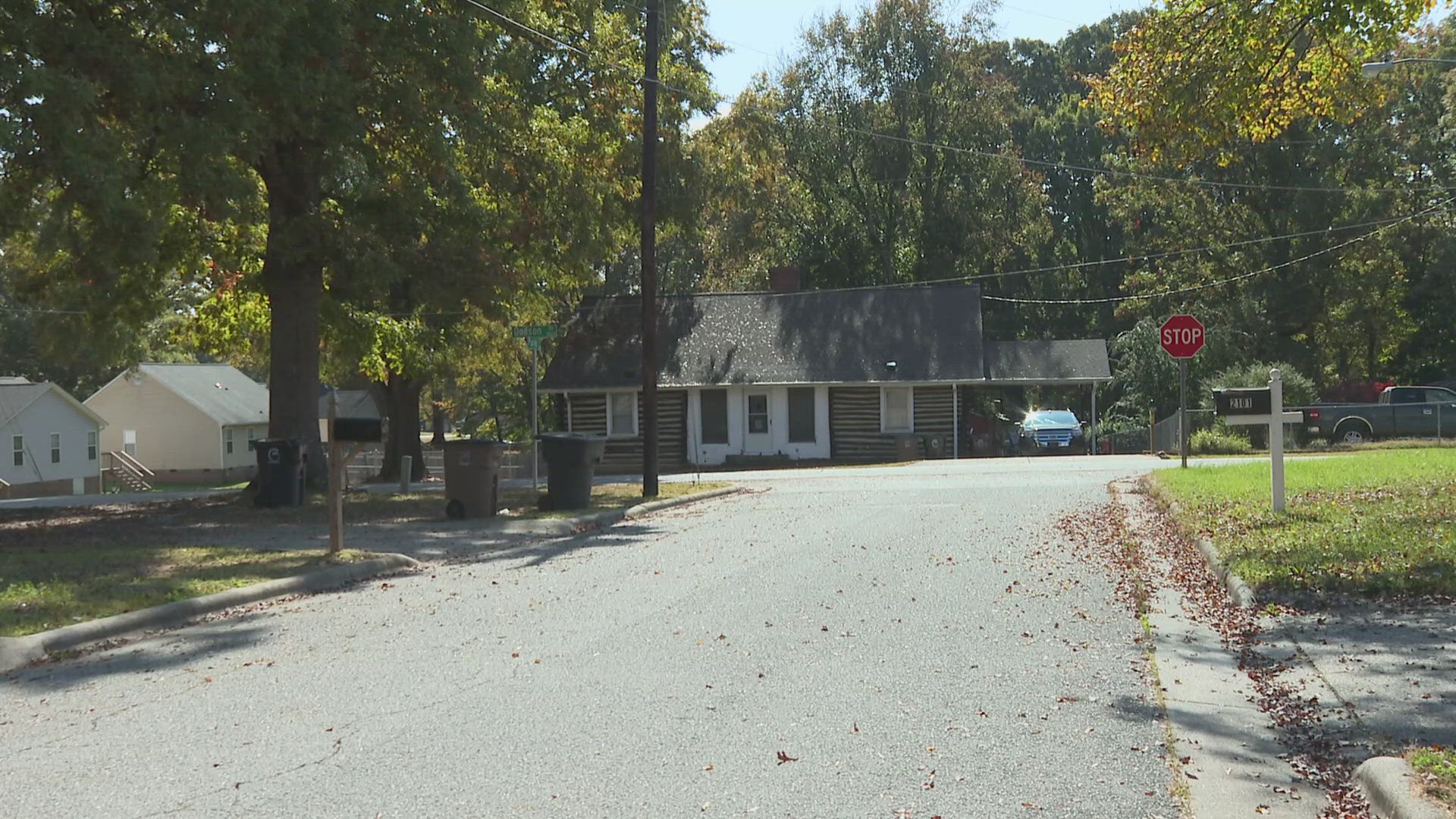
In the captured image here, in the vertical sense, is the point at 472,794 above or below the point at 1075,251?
below

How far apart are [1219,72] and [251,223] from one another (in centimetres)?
1771

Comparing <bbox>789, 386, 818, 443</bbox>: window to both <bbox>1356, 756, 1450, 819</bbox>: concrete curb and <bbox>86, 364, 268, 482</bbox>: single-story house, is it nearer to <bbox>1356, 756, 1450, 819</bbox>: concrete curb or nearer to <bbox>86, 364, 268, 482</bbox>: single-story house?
<bbox>86, 364, 268, 482</bbox>: single-story house

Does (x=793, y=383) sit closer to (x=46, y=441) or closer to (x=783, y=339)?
(x=783, y=339)

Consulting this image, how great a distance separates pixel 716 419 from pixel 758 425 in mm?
1403

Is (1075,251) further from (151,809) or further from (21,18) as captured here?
(151,809)

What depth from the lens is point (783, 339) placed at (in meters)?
46.7

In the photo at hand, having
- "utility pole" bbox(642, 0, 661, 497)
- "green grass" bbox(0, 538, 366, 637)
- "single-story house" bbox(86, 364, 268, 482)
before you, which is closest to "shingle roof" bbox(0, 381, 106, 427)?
"single-story house" bbox(86, 364, 268, 482)

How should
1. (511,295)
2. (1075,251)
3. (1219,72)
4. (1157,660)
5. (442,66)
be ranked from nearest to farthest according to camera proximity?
(1157,660) → (1219,72) → (442,66) → (511,295) → (1075,251)

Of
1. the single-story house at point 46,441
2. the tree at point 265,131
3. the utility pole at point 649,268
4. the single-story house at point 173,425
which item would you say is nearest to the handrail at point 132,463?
the single-story house at point 173,425

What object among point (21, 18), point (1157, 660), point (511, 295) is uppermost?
point (21, 18)

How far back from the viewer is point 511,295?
29.4m

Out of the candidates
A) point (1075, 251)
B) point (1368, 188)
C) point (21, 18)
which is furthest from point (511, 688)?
point (1075, 251)

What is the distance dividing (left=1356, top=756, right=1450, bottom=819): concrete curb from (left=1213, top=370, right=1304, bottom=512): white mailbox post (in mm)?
9235

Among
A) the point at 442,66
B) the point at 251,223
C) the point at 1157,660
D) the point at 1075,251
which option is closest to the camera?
the point at 1157,660
